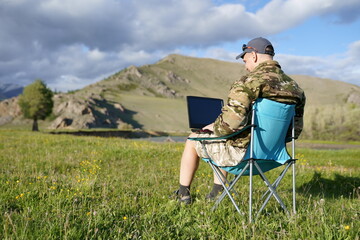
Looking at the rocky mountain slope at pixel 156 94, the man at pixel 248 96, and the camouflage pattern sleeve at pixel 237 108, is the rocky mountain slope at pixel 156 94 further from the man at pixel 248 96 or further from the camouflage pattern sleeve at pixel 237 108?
the camouflage pattern sleeve at pixel 237 108

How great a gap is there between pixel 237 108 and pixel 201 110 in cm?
103

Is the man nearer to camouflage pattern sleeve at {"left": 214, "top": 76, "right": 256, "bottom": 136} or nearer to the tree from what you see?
camouflage pattern sleeve at {"left": 214, "top": 76, "right": 256, "bottom": 136}

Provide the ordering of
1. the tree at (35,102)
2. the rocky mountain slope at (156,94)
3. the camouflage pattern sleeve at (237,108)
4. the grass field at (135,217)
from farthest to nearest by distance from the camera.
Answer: the rocky mountain slope at (156,94) → the tree at (35,102) → the camouflage pattern sleeve at (237,108) → the grass field at (135,217)

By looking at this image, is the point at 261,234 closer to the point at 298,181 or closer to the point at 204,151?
the point at 204,151

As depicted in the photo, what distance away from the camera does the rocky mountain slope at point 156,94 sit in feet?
180

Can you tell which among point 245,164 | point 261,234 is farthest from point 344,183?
point 261,234

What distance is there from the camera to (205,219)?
3.43m

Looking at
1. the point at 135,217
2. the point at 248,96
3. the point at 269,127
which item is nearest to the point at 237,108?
the point at 248,96

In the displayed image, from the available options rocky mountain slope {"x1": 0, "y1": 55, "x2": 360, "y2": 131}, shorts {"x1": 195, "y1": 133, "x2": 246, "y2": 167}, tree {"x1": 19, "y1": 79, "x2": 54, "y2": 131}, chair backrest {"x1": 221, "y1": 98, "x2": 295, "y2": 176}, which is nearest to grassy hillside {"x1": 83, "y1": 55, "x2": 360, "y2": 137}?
rocky mountain slope {"x1": 0, "y1": 55, "x2": 360, "y2": 131}

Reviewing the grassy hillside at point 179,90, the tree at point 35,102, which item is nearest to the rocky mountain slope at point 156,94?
the grassy hillside at point 179,90

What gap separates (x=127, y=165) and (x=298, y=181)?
451 cm

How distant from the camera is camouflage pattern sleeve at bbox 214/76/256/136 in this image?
3.39 metres

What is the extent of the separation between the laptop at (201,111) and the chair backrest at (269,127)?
2.92 ft

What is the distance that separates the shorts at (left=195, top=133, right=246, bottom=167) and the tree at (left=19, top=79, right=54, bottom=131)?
1530 inches
